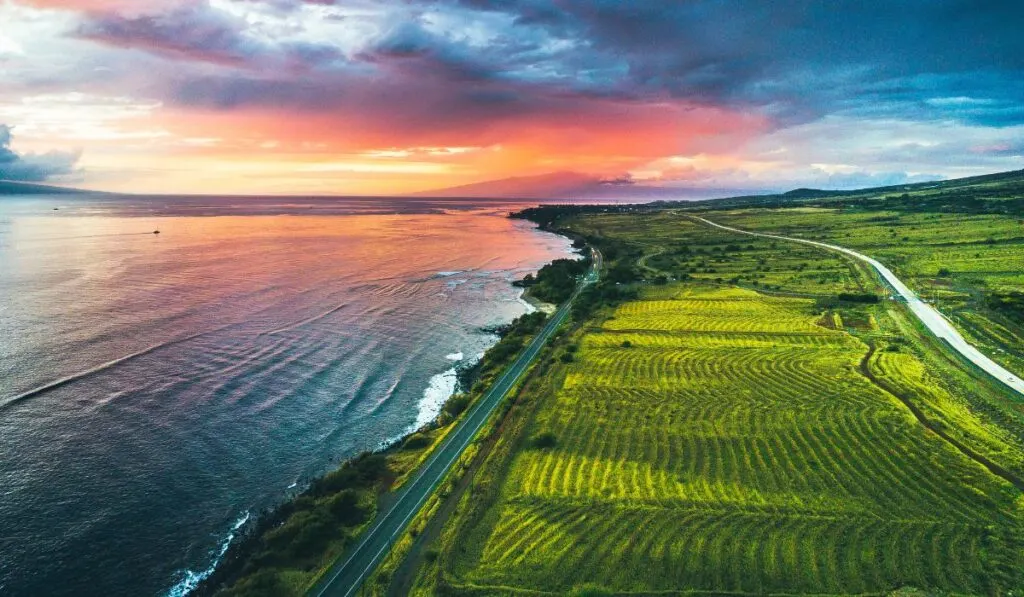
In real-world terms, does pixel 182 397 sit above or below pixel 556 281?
below

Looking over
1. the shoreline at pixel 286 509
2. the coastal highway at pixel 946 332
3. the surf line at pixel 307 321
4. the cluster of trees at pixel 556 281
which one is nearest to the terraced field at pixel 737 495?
the coastal highway at pixel 946 332

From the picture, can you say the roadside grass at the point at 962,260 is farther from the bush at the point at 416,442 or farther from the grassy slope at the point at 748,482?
the bush at the point at 416,442

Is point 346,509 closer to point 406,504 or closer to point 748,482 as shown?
point 406,504

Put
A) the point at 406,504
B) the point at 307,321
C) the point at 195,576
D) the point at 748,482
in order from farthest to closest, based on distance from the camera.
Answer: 1. the point at 307,321
2. the point at 748,482
3. the point at 406,504
4. the point at 195,576

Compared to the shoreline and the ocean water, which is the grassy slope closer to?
the shoreline

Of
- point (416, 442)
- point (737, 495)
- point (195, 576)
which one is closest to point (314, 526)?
point (195, 576)

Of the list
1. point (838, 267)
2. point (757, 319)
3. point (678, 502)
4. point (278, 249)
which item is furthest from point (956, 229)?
point (278, 249)
